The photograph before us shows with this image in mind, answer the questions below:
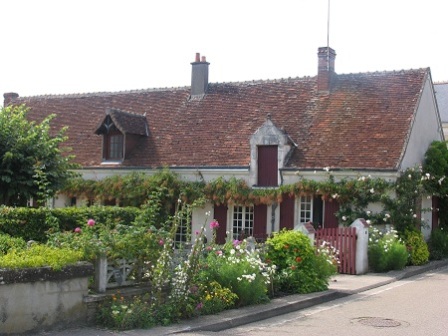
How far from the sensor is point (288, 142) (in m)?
22.6

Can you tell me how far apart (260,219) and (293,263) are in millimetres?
9696

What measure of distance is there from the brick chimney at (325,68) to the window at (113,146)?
333 inches

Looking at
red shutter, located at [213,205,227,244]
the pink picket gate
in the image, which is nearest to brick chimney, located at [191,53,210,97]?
red shutter, located at [213,205,227,244]

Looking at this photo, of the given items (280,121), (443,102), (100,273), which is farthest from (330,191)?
(443,102)

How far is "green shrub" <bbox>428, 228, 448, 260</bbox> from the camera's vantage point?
21.8 meters

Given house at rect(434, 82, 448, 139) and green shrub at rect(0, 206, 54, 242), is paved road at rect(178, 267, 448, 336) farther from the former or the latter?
house at rect(434, 82, 448, 139)

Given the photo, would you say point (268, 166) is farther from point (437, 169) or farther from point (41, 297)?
point (41, 297)

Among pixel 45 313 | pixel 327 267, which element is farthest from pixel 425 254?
pixel 45 313

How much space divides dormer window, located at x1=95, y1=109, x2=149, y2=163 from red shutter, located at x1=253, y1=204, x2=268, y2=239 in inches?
255

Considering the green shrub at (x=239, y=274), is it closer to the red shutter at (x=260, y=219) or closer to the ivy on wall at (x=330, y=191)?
the ivy on wall at (x=330, y=191)

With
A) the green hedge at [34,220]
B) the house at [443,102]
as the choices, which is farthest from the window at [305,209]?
the house at [443,102]

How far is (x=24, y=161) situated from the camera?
20.0 metres

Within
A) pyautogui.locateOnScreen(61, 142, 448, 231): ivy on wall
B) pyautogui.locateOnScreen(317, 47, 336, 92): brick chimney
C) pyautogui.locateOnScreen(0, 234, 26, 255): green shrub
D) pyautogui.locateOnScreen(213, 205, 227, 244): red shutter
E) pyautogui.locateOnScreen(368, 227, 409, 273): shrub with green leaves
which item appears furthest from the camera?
pyautogui.locateOnScreen(317, 47, 336, 92): brick chimney

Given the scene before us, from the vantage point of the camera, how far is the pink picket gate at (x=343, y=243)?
669 inches
